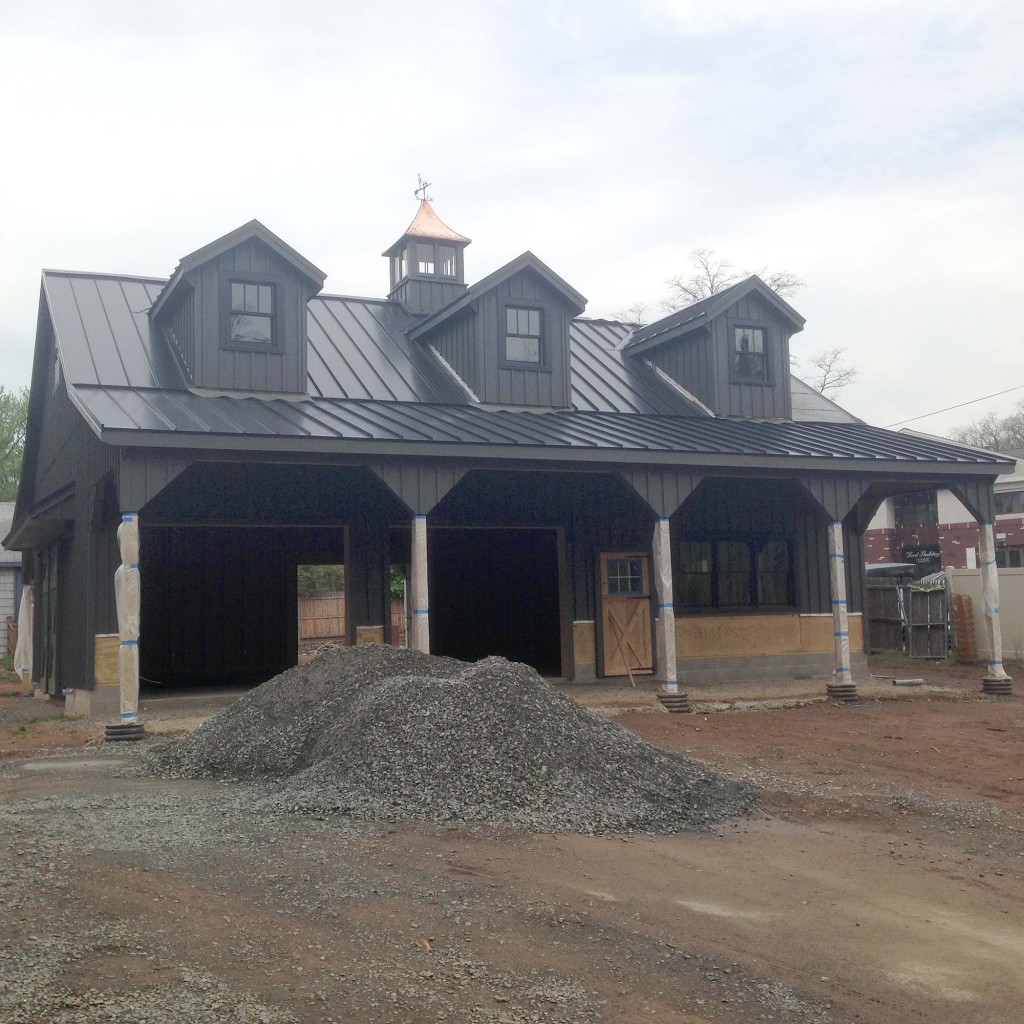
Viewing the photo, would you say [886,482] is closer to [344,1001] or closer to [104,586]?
[104,586]

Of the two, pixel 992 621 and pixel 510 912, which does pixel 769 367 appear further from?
pixel 510 912

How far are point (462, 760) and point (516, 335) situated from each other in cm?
987

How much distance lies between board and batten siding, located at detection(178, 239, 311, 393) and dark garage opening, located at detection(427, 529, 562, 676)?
606cm

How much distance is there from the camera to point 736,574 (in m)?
18.6

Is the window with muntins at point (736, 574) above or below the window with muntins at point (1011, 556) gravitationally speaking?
below

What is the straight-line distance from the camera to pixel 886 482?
17.2 metres

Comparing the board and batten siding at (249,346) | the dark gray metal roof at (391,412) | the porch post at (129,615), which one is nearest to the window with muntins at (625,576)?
the dark gray metal roof at (391,412)

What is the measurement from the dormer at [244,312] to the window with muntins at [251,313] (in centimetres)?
1

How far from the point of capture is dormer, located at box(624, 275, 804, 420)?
59.5 feet

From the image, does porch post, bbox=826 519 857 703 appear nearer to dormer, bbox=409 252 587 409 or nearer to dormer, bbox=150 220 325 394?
dormer, bbox=409 252 587 409

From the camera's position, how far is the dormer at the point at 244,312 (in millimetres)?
14992

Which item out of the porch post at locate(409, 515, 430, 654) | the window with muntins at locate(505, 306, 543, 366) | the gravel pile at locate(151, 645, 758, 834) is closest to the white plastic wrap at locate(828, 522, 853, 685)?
the window with muntins at locate(505, 306, 543, 366)

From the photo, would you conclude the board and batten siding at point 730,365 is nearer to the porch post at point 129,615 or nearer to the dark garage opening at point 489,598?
the dark garage opening at point 489,598

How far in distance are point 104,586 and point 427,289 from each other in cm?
888
